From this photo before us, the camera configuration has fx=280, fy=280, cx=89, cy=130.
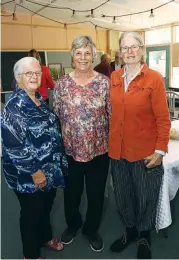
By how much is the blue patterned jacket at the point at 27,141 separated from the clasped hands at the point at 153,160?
1.73 ft

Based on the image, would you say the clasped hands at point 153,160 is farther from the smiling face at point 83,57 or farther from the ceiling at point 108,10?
the ceiling at point 108,10

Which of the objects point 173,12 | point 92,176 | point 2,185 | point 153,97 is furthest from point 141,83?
point 173,12

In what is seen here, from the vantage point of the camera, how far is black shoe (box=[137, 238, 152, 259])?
72.4 inches

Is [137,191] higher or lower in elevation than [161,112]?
lower

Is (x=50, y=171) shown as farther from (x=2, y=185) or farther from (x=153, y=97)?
(x=2, y=185)

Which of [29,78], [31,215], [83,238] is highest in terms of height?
[29,78]

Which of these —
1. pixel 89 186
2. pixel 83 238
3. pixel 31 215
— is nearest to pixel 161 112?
pixel 89 186

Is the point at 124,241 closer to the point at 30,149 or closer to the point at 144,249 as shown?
the point at 144,249

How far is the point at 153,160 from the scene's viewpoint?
1619 millimetres

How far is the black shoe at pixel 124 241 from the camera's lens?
192 cm

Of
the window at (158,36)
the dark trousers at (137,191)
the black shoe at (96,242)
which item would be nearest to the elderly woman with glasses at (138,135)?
the dark trousers at (137,191)

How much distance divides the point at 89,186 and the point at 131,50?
0.91 metres

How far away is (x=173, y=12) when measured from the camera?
5.72 meters

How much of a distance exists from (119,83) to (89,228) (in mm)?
1052
